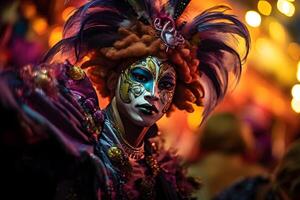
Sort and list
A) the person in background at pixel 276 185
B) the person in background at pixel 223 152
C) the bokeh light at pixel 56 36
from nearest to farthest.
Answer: the bokeh light at pixel 56 36, the person in background at pixel 276 185, the person in background at pixel 223 152

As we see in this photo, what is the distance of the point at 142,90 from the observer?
168cm

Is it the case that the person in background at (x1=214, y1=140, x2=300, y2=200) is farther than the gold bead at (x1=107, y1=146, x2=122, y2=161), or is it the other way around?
the person in background at (x1=214, y1=140, x2=300, y2=200)

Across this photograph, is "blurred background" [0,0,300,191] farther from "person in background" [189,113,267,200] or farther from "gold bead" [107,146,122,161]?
"gold bead" [107,146,122,161]

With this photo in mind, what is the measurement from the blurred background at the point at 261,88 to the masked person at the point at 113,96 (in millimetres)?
1157

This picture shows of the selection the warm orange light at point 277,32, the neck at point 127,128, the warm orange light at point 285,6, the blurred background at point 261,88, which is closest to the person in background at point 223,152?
the blurred background at point 261,88

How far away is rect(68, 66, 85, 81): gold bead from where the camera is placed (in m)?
1.62

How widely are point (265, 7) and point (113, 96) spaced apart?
56.1 inches

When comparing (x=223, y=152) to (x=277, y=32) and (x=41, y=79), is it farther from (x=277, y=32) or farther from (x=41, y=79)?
(x=41, y=79)

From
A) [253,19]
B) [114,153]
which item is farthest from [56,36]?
[114,153]

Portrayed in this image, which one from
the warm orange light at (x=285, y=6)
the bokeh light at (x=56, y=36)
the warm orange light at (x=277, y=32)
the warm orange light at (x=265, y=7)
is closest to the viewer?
the bokeh light at (x=56, y=36)

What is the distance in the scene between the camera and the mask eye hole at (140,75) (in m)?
1.69

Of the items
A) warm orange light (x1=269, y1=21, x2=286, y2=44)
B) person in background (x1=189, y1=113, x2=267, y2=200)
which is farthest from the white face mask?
warm orange light (x1=269, y1=21, x2=286, y2=44)

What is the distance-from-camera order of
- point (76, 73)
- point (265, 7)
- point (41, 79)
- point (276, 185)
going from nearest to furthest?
1. point (41, 79)
2. point (76, 73)
3. point (276, 185)
4. point (265, 7)

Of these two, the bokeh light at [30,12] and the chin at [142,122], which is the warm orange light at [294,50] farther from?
the chin at [142,122]
